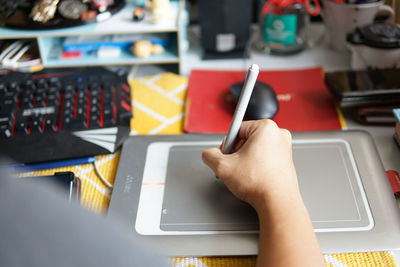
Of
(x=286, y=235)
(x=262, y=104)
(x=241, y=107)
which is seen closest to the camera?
(x=286, y=235)

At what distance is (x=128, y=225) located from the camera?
1.98 feet

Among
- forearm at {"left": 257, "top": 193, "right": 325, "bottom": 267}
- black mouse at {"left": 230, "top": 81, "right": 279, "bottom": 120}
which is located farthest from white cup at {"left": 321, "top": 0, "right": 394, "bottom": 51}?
forearm at {"left": 257, "top": 193, "right": 325, "bottom": 267}

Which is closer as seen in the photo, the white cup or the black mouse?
the black mouse

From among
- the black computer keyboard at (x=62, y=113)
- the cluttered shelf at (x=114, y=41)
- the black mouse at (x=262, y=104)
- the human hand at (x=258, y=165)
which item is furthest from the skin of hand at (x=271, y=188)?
the cluttered shelf at (x=114, y=41)

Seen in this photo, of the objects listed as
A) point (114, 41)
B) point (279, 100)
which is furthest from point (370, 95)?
point (114, 41)

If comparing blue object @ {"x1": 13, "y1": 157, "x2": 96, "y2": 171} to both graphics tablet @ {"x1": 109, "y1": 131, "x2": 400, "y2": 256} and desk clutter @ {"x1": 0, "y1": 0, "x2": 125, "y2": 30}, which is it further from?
desk clutter @ {"x1": 0, "y1": 0, "x2": 125, "y2": 30}

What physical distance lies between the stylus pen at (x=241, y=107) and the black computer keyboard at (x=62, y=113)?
195 mm

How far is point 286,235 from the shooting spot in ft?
1.68

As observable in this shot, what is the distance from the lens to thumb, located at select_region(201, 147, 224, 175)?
633 mm

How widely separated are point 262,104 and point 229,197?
0.20m

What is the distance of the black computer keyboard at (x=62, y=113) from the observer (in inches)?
28.8

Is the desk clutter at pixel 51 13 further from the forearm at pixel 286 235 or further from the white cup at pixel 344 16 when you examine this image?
the forearm at pixel 286 235

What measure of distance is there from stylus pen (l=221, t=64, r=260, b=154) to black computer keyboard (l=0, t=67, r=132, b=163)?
0.64 ft

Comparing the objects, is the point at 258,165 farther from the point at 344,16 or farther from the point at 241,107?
the point at 344,16
